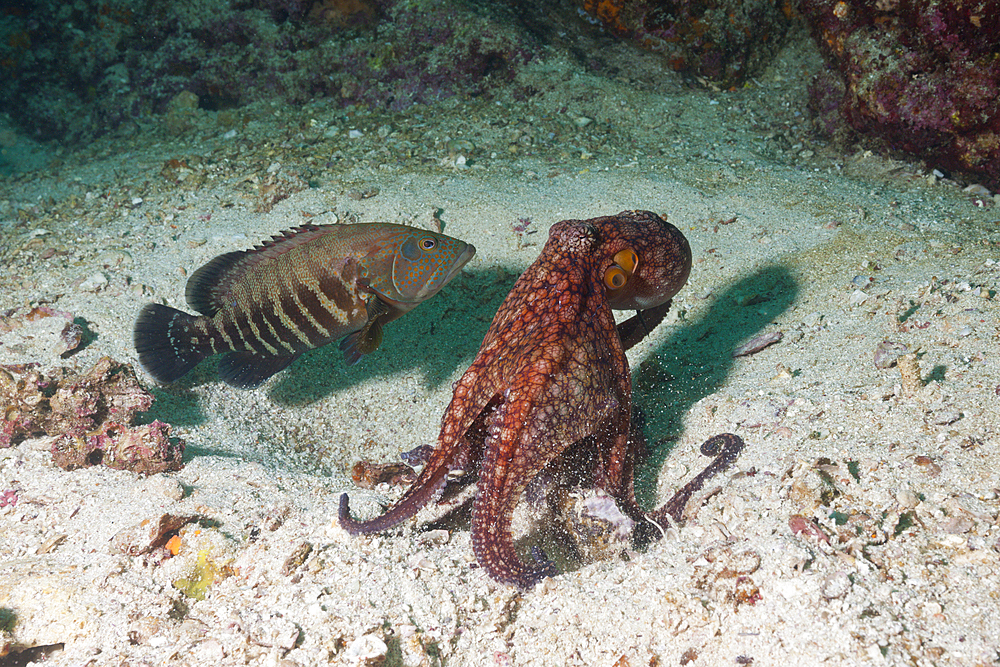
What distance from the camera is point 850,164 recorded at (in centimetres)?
584

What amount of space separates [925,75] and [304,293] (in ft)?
19.6

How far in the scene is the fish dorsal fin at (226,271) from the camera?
144 inches

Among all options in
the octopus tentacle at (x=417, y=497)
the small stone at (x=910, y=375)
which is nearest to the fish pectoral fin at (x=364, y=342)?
the octopus tentacle at (x=417, y=497)

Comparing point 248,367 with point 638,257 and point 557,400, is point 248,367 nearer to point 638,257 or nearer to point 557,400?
point 557,400

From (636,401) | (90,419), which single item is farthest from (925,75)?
(90,419)

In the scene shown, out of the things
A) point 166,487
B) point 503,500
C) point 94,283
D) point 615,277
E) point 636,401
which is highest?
point 615,277

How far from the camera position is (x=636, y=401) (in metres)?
3.52

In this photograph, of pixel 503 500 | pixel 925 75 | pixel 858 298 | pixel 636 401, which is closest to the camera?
pixel 503 500

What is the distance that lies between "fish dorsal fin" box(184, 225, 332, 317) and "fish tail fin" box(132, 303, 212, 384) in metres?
0.14

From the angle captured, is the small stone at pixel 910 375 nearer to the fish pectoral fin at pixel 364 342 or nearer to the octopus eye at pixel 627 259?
the octopus eye at pixel 627 259

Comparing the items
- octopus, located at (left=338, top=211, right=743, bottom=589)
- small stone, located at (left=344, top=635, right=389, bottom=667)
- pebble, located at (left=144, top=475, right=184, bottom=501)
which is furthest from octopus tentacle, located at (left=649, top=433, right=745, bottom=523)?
pebble, located at (left=144, top=475, right=184, bottom=501)

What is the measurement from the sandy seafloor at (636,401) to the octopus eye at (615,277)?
103cm

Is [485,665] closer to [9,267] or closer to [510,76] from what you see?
[9,267]

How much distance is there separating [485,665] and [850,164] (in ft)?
20.6
